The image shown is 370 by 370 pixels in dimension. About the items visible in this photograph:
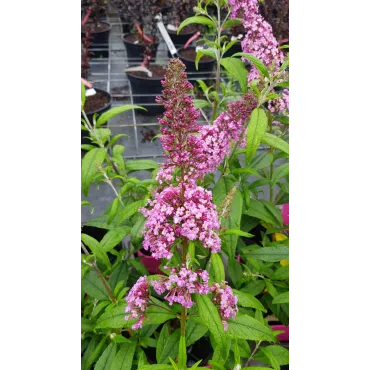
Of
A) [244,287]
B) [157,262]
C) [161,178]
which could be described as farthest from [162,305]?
[157,262]

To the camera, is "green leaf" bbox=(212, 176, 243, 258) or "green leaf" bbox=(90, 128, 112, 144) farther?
"green leaf" bbox=(90, 128, 112, 144)

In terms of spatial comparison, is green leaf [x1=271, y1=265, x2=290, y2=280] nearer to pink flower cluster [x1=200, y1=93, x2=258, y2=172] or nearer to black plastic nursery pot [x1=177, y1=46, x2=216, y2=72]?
pink flower cluster [x1=200, y1=93, x2=258, y2=172]

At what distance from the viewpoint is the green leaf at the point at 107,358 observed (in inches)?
51.7

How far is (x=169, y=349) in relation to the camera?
1289 millimetres

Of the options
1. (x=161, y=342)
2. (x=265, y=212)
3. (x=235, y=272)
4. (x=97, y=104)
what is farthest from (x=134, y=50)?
(x=161, y=342)

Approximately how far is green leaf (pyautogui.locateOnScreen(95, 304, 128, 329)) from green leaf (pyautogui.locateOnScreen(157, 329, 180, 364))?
15 cm

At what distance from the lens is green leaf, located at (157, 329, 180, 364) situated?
4.20 ft

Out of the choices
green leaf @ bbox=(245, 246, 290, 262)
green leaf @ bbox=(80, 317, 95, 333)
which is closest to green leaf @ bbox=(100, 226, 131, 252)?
green leaf @ bbox=(80, 317, 95, 333)

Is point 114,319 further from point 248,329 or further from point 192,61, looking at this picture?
point 192,61

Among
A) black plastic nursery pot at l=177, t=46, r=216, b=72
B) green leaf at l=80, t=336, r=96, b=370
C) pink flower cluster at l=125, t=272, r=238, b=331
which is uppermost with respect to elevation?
black plastic nursery pot at l=177, t=46, r=216, b=72

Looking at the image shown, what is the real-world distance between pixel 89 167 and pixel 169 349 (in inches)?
26.3

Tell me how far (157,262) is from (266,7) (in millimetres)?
2618

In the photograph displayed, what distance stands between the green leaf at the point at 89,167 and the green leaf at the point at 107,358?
0.51 metres

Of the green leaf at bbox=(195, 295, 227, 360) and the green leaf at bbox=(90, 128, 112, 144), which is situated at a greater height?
the green leaf at bbox=(90, 128, 112, 144)
